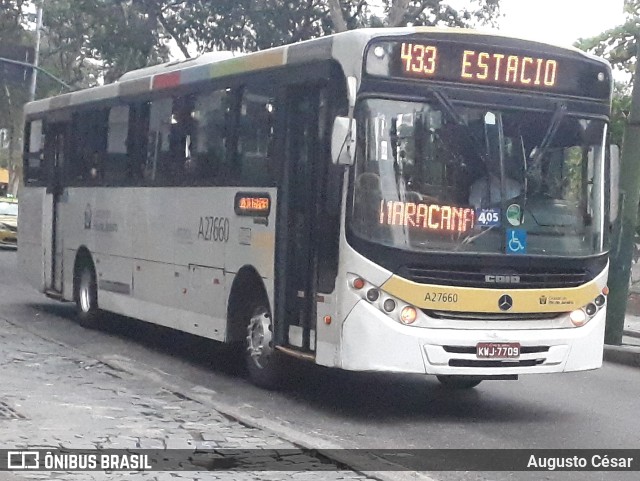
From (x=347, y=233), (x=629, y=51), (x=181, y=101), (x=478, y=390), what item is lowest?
(x=478, y=390)

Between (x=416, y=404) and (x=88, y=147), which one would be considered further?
(x=88, y=147)

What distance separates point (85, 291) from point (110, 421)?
26.8ft

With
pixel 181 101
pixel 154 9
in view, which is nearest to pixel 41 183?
pixel 181 101

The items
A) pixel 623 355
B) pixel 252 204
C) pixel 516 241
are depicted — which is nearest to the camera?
pixel 516 241

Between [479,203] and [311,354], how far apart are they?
1906mm

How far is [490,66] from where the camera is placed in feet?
34.9

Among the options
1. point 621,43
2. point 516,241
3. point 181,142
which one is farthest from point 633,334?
point 516,241

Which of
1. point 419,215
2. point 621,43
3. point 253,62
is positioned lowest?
point 419,215

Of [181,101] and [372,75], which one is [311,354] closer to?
[372,75]

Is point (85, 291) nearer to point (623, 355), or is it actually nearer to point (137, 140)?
point (137, 140)

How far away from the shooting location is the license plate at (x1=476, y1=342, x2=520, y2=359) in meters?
10.3

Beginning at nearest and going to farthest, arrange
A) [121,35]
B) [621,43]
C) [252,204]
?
[252,204] → [621,43] → [121,35]

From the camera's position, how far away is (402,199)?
10.2 meters

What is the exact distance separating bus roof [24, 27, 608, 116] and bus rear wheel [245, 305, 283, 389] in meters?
2.34
